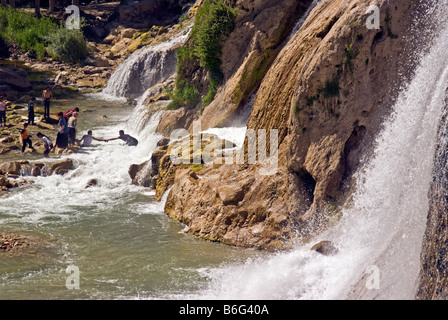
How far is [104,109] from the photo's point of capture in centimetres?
2833

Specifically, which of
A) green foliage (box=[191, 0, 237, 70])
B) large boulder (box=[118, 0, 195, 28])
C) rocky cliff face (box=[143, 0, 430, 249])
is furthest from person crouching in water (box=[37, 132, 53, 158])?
large boulder (box=[118, 0, 195, 28])

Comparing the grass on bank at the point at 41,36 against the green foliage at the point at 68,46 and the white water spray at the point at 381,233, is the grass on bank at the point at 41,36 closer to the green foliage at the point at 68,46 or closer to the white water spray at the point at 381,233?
the green foliage at the point at 68,46

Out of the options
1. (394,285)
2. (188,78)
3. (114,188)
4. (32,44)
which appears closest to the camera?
(394,285)

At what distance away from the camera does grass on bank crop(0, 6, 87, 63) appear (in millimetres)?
36031

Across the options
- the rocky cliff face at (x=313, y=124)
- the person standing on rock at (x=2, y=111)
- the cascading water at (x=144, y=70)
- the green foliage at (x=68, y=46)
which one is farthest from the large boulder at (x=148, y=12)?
the rocky cliff face at (x=313, y=124)

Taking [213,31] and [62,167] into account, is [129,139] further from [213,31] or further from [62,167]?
[213,31]

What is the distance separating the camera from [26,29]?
38.3m

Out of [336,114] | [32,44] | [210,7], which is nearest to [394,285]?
[336,114]

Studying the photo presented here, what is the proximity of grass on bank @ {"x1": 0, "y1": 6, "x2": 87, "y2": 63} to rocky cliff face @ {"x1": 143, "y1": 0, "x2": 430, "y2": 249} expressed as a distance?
23844 millimetres

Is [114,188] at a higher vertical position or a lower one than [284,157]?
lower

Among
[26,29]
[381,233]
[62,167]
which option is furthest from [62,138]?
[26,29]

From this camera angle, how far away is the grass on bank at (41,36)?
36031 mm

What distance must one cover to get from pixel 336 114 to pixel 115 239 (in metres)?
5.65

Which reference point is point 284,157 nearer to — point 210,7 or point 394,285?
point 394,285
